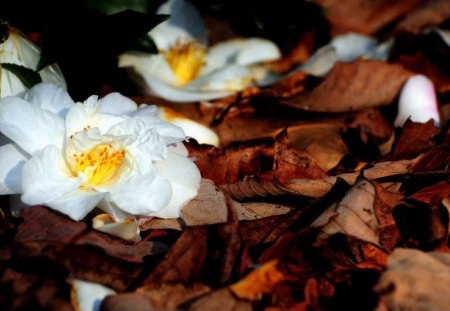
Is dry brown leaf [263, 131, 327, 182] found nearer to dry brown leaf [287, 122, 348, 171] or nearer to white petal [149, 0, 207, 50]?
dry brown leaf [287, 122, 348, 171]

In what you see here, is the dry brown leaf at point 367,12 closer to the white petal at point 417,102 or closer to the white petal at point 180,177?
the white petal at point 417,102

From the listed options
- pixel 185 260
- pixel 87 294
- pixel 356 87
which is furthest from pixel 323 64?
pixel 87 294

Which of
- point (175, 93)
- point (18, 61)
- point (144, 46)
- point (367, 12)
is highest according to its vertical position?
point (18, 61)

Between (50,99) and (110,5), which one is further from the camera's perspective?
(110,5)

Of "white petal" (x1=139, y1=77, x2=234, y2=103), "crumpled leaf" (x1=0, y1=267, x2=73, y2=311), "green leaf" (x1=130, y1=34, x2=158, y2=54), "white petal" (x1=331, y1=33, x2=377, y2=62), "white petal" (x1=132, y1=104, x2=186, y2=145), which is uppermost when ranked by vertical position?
"white petal" (x1=132, y1=104, x2=186, y2=145)

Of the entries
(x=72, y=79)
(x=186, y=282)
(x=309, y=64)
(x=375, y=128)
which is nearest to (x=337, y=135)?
(x=375, y=128)

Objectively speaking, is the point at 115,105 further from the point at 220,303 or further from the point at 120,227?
the point at 220,303

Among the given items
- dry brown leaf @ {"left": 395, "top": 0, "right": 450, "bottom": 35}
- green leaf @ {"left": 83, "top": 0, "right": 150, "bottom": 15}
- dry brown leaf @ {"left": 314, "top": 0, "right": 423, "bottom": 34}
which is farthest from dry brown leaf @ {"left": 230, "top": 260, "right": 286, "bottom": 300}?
dry brown leaf @ {"left": 314, "top": 0, "right": 423, "bottom": 34}
